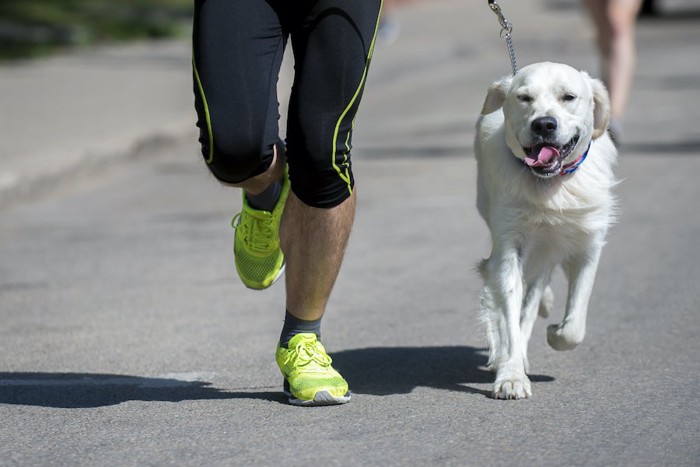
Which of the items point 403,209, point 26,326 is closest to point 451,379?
point 26,326

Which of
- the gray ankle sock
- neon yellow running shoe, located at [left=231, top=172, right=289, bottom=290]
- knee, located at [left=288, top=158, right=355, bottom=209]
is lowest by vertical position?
neon yellow running shoe, located at [left=231, top=172, right=289, bottom=290]

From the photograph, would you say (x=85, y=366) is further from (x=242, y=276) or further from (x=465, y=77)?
(x=465, y=77)

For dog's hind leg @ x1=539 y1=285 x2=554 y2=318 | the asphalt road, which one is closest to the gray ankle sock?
the asphalt road

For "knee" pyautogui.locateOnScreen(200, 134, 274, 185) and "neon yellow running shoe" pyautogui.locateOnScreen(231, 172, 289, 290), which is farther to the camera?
"neon yellow running shoe" pyautogui.locateOnScreen(231, 172, 289, 290)

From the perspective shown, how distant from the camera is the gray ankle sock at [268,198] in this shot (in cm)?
440

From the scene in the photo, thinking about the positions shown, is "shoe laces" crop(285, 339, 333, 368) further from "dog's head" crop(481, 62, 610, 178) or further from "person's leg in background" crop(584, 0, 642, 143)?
"person's leg in background" crop(584, 0, 642, 143)

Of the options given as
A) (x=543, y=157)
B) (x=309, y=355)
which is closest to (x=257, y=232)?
(x=309, y=355)

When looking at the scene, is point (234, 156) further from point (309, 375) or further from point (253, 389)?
point (253, 389)

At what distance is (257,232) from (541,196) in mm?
983

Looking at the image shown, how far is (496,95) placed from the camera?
14.8ft

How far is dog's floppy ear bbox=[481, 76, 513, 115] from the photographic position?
447 cm

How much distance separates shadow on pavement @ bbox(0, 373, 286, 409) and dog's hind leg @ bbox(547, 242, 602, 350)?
100 centimetres

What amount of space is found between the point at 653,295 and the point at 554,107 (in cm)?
182

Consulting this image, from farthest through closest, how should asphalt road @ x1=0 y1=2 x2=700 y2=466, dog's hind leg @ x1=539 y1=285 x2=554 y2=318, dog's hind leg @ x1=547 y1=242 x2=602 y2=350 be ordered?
dog's hind leg @ x1=539 y1=285 x2=554 y2=318
dog's hind leg @ x1=547 y1=242 x2=602 y2=350
asphalt road @ x1=0 y1=2 x2=700 y2=466
